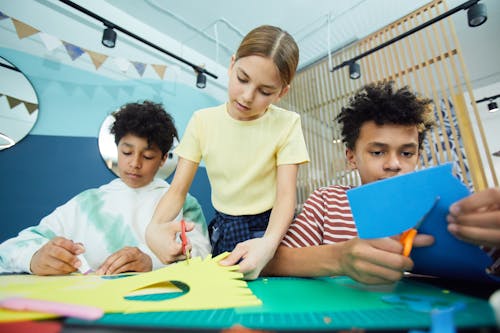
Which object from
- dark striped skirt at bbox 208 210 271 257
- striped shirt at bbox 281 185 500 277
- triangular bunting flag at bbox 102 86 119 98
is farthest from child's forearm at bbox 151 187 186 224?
triangular bunting flag at bbox 102 86 119 98

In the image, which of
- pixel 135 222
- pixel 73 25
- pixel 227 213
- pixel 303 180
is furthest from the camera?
pixel 303 180

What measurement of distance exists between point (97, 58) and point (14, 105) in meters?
0.70

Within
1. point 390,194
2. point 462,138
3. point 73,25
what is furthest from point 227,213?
point 462,138

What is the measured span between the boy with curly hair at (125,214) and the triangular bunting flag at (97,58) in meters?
1.12

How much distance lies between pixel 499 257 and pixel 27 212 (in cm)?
216

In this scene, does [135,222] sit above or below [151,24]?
below

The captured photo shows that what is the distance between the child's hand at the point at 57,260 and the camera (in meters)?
0.65

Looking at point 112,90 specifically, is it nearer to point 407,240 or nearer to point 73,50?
point 73,50

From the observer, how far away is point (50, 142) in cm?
182

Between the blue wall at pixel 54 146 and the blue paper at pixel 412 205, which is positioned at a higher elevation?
the blue wall at pixel 54 146

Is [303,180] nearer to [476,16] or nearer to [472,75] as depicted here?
[476,16]

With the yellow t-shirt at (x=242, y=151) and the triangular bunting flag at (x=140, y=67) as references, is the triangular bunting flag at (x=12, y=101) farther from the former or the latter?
the yellow t-shirt at (x=242, y=151)

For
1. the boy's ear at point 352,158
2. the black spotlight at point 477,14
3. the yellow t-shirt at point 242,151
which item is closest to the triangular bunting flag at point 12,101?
the yellow t-shirt at point 242,151

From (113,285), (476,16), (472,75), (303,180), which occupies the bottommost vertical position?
(113,285)
